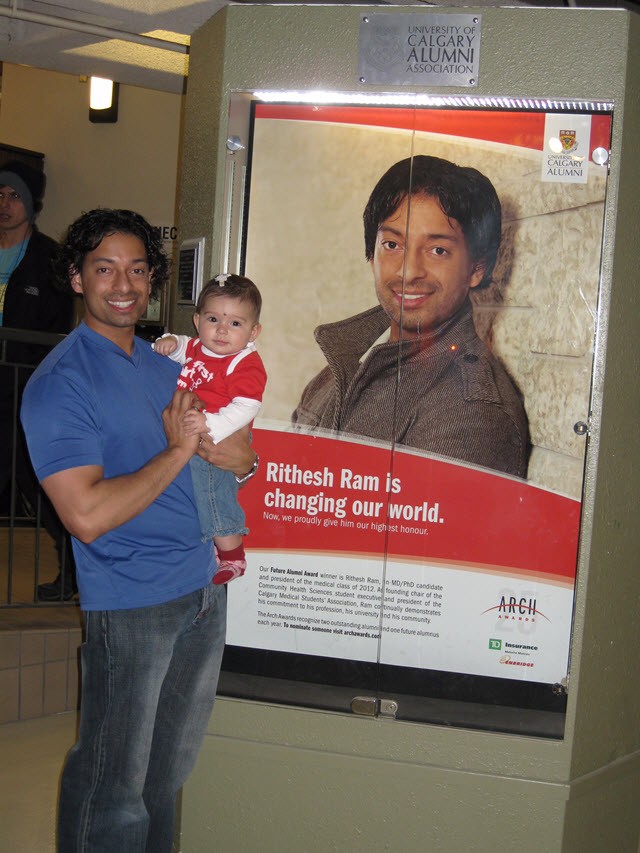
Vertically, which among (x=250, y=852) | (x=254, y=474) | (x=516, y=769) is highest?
(x=254, y=474)

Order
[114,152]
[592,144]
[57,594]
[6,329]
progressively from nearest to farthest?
[592,144] → [6,329] → [57,594] → [114,152]

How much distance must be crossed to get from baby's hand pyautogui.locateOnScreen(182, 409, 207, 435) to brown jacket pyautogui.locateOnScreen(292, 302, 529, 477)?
1.87 feet

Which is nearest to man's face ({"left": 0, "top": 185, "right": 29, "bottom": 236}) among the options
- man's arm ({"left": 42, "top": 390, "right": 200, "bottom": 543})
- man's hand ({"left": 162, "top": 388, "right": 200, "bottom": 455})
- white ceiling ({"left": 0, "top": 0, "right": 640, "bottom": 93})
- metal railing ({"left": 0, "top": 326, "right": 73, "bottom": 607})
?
metal railing ({"left": 0, "top": 326, "right": 73, "bottom": 607})

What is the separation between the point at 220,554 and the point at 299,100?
3.81 feet

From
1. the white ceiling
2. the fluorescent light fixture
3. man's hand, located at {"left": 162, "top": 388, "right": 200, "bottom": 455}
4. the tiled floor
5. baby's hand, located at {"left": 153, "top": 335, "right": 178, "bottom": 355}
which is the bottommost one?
the tiled floor

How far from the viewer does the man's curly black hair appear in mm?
2018

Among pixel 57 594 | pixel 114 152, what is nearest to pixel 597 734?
pixel 57 594

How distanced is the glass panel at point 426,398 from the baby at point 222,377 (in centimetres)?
30

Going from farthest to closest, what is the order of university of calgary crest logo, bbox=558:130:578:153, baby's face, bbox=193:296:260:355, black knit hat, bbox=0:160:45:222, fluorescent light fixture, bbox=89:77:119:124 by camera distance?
fluorescent light fixture, bbox=89:77:119:124 < black knit hat, bbox=0:160:45:222 < university of calgary crest logo, bbox=558:130:578:153 < baby's face, bbox=193:296:260:355

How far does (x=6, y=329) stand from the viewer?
3.78 meters

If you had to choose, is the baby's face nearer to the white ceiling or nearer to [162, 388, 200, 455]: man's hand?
[162, 388, 200, 455]: man's hand

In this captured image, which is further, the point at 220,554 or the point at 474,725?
the point at 474,725

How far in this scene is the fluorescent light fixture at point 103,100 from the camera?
23.8 feet

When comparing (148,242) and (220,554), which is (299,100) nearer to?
(148,242)
